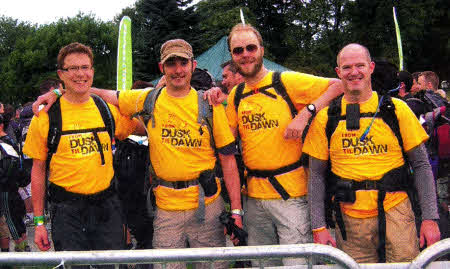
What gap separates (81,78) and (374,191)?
7.77 ft

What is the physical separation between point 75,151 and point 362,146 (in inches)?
83.8

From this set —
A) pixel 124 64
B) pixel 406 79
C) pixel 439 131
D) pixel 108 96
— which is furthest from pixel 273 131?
pixel 124 64

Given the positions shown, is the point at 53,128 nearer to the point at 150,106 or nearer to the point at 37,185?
the point at 37,185

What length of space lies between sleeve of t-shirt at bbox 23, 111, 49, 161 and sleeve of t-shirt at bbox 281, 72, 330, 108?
6.21ft

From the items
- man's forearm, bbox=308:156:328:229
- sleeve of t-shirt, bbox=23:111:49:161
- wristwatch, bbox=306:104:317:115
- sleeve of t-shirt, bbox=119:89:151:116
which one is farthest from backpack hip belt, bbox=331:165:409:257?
sleeve of t-shirt, bbox=23:111:49:161

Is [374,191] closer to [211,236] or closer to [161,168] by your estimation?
[211,236]

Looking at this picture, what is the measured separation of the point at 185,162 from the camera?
325 cm

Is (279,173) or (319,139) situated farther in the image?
(279,173)

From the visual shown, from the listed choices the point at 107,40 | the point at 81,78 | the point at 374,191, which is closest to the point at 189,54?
the point at 81,78

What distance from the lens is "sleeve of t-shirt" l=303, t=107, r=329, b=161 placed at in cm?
305

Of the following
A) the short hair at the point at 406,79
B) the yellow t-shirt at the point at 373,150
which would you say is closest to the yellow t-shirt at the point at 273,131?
the yellow t-shirt at the point at 373,150

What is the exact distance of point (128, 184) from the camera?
3906 millimetres

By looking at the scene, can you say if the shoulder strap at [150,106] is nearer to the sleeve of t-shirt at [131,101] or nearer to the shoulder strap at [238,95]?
the sleeve of t-shirt at [131,101]

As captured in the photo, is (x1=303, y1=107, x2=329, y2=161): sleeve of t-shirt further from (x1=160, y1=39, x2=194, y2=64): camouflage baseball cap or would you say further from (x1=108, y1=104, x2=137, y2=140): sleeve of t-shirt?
(x1=108, y1=104, x2=137, y2=140): sleeve of t-shirt
